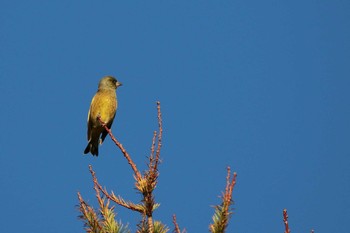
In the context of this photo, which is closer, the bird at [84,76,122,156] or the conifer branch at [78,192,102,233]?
the conifer branch at [78,192,102,233]

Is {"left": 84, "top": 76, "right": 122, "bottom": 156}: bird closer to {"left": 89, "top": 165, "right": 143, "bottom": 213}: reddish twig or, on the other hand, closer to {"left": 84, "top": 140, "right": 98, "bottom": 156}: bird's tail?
{"left": 84, "top": 140, "right": 98, "bottom": 156}: bird's tail

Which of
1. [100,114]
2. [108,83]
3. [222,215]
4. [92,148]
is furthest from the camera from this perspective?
[108,83]

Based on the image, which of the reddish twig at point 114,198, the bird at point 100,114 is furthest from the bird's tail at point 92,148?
the reddish twig at point 114,198

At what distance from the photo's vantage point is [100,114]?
27.9ft

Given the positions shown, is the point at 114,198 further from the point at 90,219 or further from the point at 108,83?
the point at 108,83

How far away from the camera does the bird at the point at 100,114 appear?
8531 mm

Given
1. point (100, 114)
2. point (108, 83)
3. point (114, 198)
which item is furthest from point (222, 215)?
point (108, 83)

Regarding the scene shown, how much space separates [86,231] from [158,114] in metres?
0.63

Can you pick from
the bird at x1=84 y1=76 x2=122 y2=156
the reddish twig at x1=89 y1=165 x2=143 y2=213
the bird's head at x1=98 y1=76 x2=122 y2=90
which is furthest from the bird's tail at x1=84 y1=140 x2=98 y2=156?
the reddish twig at x1=89 y1=165 x2=143 y2=213

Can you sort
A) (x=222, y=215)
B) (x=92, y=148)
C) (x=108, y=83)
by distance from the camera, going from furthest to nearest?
(x=108, y=83)
(x=92, y=148)
(x=222, y=215)

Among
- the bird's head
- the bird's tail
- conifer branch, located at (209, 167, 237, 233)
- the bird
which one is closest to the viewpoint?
conifer branch, located at (209, 167, 237, 233)

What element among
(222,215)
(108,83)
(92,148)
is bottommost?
(222,215)

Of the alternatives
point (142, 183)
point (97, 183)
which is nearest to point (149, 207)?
point (142, 183)

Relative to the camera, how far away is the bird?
8.53 m
